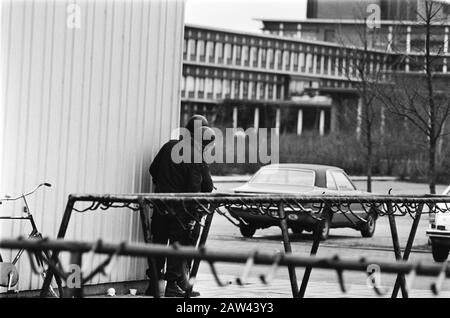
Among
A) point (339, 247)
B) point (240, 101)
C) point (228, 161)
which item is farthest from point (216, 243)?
point (240, 101)

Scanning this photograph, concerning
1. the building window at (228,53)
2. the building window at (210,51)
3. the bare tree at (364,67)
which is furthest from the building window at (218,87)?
the bare tree at (364,67)

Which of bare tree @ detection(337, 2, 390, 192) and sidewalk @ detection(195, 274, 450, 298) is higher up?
bare tree @ detection(337, 2, 390, 192)

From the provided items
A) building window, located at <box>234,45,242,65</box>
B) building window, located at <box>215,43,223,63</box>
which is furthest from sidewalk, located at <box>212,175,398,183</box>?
building window, located at <box>234,45,242,65</box>

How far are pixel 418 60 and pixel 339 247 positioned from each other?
5797 mm

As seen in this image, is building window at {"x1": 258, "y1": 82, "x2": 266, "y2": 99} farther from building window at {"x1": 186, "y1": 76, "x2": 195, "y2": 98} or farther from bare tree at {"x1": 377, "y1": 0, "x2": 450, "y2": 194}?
bare tree at {"x1": 377, "y1": 0, "x2": 450, "y2": 194}

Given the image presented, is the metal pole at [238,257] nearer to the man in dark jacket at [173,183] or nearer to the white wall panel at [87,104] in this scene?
the white wall panel at [87,104]

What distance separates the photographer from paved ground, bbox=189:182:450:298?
12289 mm

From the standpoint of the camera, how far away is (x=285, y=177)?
2427 centimetres

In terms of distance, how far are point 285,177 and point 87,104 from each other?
13.8 meters

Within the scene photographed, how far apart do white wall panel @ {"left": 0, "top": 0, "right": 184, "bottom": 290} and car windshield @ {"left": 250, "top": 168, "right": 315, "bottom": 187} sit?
1198 centimetres

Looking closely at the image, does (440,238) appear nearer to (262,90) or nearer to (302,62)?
(262,90)

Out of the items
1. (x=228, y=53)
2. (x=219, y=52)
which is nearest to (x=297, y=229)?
(x=219, y=52)

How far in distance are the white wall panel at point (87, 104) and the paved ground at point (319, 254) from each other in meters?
1.47

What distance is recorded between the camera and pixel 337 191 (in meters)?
24.1
